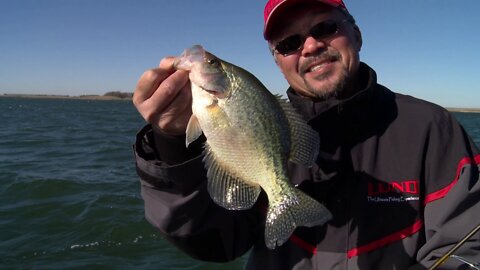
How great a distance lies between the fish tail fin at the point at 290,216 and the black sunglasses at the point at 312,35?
142 cm

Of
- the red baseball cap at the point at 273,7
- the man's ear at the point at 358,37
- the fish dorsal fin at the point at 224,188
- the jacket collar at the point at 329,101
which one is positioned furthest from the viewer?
the man's ear at the point at 358,37

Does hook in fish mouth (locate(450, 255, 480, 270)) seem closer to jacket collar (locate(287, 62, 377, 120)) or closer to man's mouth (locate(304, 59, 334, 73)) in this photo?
jacket collar (locate(287, 62, 377, 120))

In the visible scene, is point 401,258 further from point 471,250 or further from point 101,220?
point 101,220

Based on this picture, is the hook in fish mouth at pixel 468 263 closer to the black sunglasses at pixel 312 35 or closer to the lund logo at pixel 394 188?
the lund logo at pixel 394 188

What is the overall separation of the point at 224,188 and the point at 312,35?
5.36 ft

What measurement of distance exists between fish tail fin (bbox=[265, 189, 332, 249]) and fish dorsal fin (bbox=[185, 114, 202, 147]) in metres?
0.68

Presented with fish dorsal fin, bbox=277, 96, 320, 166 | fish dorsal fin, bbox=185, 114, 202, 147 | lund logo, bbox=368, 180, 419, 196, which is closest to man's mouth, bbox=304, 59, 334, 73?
fish dorsal fin, bbox=277, 96, 320, 166

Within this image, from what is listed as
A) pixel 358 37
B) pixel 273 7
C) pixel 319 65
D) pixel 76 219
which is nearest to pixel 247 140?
pixel 319 65

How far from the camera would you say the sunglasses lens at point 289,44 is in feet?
11.3

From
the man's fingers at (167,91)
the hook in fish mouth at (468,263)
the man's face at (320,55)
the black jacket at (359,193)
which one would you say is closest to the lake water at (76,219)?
the black jacket at (359,193)

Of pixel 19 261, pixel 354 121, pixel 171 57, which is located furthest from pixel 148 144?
pixel 19 261

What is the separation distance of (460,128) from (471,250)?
925mm

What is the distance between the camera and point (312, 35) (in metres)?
3.41

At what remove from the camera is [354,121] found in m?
3.19
